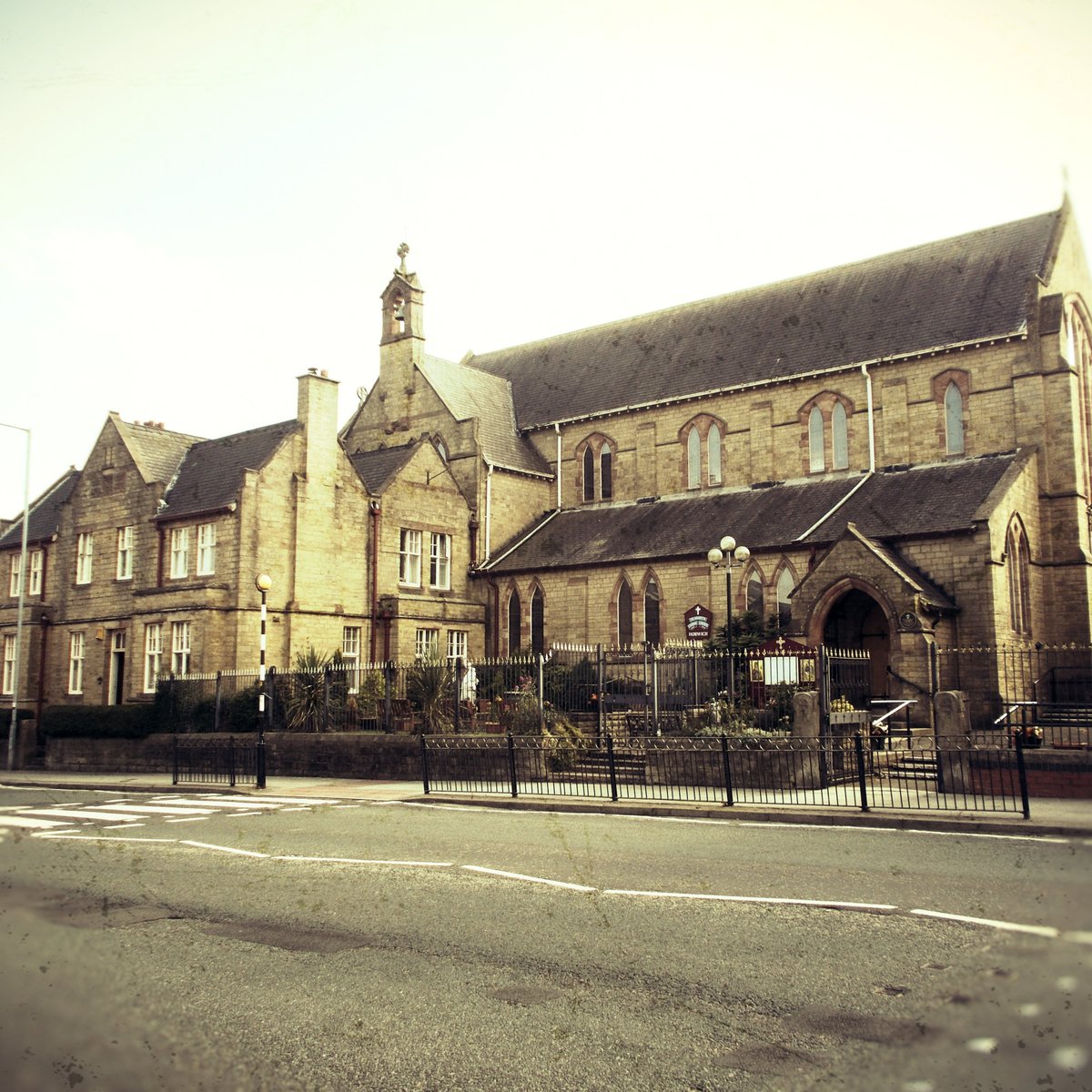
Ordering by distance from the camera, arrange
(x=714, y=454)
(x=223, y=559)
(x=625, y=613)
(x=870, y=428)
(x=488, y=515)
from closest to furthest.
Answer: (x=223, y=559)
(x=870, y=428)
(x=625, y=613)
(x=714, y=454)
(x=488, y=515)

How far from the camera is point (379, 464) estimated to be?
3891cm

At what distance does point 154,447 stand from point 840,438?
23.5m

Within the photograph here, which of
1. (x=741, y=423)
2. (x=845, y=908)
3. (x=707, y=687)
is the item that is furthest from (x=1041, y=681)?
(x=845, y=908)

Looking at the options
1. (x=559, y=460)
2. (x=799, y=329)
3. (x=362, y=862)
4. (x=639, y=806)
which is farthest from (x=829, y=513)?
(x=362, y=862)

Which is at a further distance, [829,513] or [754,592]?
[754,592]

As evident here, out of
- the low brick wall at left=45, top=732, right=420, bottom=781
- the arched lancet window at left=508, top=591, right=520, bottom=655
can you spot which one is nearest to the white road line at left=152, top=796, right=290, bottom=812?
the low brick wall at left=45, top=732, right=420, bottom=781

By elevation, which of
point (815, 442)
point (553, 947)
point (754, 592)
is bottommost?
point (553, 947)

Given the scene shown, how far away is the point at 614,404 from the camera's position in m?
43.1

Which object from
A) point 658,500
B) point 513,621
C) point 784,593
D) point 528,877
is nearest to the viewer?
point 528,877

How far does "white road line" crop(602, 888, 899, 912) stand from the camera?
28.7ft

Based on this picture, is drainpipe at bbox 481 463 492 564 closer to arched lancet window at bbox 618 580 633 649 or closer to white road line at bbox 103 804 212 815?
arched lancet window at bbox 618 580 633 649

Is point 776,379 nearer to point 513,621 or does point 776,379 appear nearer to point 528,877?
point 513,621

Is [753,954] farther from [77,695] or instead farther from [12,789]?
[77,695]

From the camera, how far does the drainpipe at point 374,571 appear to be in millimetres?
36062
